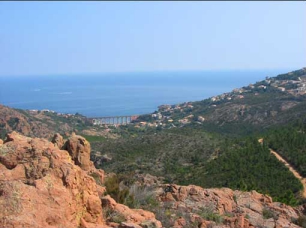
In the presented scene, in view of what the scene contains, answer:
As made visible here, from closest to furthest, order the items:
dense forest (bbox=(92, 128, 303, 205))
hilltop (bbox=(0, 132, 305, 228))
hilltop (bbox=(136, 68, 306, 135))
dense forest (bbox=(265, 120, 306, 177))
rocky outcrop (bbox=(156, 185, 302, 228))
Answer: hilltop (bbox=(0, 132, 305, 228)) < rocky outcrop (bbox=(156, 185, 302, 228)) < dense forest (bbox=(92, 128, 303, 205)) < dense forest (bbox=(265, 120, 306, 177)) < hilltop (bbox=(136, 68, 306, 135))

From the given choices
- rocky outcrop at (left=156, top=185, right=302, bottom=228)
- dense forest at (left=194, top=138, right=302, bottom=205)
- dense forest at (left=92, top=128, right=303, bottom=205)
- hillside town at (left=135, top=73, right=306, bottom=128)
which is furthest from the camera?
hillside town at (left=135, top=73, right=306, bottom=128)

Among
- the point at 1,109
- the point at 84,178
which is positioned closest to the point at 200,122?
the point at 1,109

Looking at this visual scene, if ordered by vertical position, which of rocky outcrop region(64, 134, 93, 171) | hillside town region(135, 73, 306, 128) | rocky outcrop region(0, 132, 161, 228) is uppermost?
rocky outcrop region(0, 132, 161, 228)

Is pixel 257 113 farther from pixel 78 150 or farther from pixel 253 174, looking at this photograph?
pixel 78 150

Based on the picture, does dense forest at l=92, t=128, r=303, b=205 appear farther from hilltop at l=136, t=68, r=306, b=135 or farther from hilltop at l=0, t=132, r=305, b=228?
hilltop at l=136, t=68, r=306, b=135

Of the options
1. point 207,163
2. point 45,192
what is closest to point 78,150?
point 45,192

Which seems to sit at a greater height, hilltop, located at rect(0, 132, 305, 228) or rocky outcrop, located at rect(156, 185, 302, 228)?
hilltop, located at rect(0, 132, 305, 228)

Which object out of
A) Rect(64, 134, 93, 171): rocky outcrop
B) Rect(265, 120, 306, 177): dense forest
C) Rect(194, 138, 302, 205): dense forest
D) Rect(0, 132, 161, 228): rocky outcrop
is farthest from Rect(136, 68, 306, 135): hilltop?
Rect(0, 132, 161, 228): rocky outcrop
